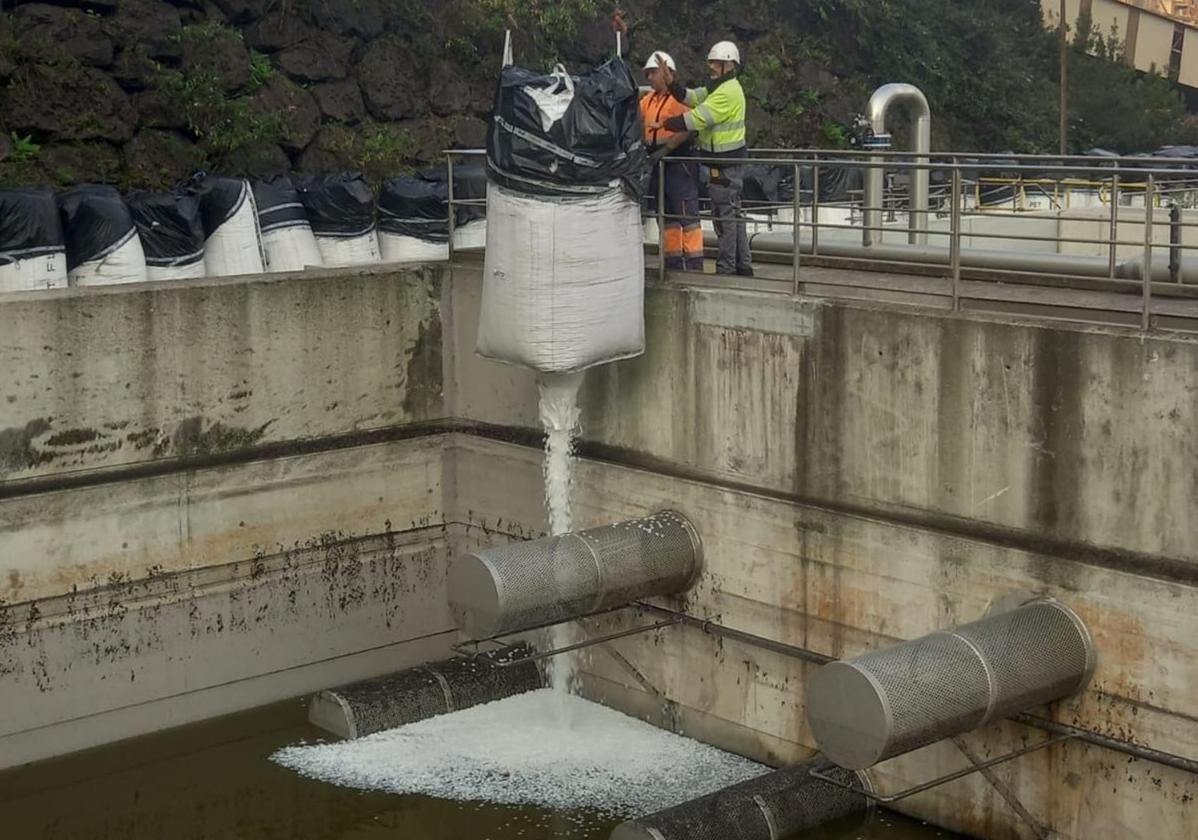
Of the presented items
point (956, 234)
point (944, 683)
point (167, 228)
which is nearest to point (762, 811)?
point (944, 683)

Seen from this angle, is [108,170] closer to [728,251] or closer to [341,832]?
[728,251]

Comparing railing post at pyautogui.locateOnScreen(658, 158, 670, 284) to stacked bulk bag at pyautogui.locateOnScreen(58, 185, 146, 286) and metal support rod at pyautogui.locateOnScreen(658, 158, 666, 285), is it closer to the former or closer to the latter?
metal support rod at pyautogui.locateOnScreen(658, 158, 666, 285)

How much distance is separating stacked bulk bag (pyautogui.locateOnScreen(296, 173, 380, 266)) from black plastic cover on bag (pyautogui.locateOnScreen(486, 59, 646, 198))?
239 centimetres

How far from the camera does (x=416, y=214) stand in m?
11.2

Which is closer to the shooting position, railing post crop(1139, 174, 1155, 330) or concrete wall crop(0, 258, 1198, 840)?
railing post crop(1139, 174, 1155, 330)

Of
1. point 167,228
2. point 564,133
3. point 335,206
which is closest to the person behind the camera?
point 564,133

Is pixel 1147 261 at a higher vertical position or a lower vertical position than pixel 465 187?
lower

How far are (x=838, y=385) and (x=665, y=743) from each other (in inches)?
94.8

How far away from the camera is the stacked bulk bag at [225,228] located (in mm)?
10523

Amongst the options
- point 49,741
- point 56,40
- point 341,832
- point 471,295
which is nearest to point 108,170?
point 56,40

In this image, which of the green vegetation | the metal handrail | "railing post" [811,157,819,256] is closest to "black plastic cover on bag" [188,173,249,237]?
the metal handrail

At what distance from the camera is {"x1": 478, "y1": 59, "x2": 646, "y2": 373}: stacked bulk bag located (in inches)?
345

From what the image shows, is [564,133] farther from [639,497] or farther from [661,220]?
[639,497]

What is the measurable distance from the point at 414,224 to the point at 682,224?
83.9 inches
